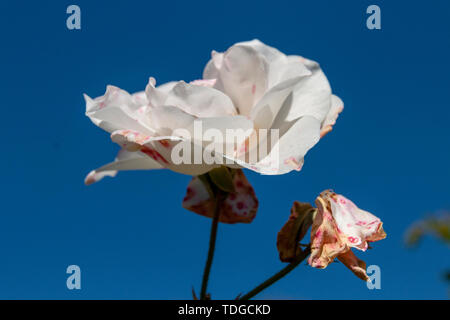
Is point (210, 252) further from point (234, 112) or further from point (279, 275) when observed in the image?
point (234, 112)

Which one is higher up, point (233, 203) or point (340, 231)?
point (233, 203)

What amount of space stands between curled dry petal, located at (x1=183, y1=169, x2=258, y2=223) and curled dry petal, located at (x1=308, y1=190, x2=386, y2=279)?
165 millimetres

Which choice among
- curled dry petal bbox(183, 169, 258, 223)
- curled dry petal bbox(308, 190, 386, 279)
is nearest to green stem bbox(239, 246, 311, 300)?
curled dry petal bbox(308, 190, 386, 279)

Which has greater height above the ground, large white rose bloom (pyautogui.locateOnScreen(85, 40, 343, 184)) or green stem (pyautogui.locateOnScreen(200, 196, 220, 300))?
large white rose bloom (pyautogui.locateOnScreen(85, 40, 343, 184))

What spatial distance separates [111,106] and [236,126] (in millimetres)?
232

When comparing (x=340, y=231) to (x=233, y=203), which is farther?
(x=233, y=203)

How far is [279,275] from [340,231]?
137 mm

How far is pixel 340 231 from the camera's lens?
91 cm

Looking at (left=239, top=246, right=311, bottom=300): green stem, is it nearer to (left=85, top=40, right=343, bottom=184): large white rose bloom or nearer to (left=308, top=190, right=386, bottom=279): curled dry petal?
(left=308, top=190, right=386, bottom=279): curled dry petal

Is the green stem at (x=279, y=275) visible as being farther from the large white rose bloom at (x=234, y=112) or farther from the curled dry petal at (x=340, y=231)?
the large white rose bloom at (x=234, y=112)

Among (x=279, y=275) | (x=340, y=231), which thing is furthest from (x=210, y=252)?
(x=340, y=231)

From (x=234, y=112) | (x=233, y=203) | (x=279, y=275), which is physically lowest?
(x=279, y=275)

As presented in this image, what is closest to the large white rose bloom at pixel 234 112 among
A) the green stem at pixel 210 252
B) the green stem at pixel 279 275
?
the green stem at pixel 210 252

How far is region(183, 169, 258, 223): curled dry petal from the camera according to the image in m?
1.04
